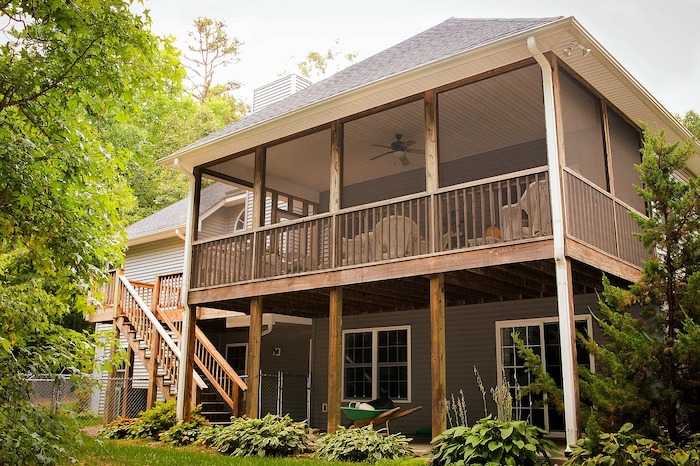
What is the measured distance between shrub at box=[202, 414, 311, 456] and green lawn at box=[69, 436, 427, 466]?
284mm

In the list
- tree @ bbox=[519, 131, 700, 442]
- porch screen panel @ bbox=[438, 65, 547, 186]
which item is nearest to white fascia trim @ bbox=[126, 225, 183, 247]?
porch screen panel @ bbox=[438, 65, 547, 186]

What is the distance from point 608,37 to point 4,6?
61239 mm

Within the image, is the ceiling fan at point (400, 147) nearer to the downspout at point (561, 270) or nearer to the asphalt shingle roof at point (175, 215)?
the downspout at point (561, 270)

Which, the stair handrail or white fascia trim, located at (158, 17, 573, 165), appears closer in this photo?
white fascia trim, located at (158, 17, 573, 165)

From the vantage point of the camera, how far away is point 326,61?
37.2m

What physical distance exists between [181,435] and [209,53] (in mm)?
31971

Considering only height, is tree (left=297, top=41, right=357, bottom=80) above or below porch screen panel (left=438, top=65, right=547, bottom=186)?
above

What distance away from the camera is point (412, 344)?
14141mm

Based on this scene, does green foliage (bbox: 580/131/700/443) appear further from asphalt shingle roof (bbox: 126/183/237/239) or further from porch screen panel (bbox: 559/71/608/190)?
asphalt shingle roof (bbox: 126/183/237/239)

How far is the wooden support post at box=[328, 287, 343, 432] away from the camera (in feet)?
33.7

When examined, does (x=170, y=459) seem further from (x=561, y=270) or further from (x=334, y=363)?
(x=561, y=270)

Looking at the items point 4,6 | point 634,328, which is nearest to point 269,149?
point 4,6

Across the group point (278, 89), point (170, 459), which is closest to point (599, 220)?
point (170, 459)

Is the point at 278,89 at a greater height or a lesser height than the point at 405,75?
greater
